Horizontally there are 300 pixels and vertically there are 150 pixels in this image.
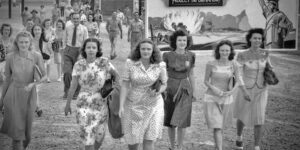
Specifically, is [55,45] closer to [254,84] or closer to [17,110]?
[17,110]

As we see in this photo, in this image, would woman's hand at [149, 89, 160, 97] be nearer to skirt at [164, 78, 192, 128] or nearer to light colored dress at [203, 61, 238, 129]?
skirt at [164, 78, 192, 128]

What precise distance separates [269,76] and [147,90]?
215 cm

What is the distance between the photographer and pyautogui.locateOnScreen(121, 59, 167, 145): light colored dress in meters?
6.21

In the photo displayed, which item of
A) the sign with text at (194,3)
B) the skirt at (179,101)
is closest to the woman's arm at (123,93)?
the skirt at (179,101)

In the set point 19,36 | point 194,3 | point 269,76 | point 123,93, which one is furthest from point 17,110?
point 194,3

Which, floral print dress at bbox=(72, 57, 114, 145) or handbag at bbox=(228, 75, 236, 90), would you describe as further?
handbag at bbox=(228, 75, 236, 90)

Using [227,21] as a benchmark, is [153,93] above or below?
below

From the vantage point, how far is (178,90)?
7.25 meters

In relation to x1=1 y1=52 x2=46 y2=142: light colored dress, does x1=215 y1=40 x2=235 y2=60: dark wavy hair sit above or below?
above

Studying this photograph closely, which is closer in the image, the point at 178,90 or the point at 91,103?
the point at 91,103

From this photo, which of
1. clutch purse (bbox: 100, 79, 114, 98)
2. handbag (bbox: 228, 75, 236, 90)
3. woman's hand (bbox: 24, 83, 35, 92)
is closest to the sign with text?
handbag (bbox: 228, 75, 236, 90)

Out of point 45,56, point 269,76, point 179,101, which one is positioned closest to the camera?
point 179,101

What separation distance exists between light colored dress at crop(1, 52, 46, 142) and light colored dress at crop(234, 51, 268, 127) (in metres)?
2.86

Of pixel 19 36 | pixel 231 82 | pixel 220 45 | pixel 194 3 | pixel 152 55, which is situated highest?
pixel 194 3
